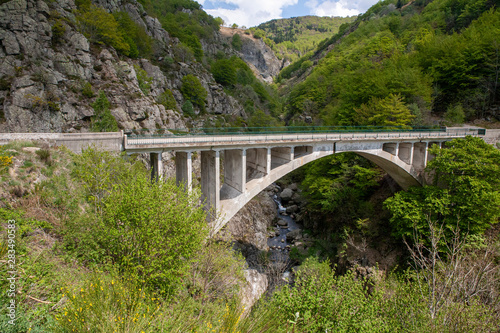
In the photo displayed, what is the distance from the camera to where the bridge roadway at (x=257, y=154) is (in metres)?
14.7

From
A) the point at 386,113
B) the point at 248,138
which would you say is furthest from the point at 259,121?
the point at 248,138

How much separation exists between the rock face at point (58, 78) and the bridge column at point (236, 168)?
19.5 metres

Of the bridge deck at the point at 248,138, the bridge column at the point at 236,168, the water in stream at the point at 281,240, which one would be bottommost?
the water in stream at the point at 281,240

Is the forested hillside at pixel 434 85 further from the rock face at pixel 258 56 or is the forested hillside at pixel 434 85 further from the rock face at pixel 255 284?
the rock face at pixel 258 56

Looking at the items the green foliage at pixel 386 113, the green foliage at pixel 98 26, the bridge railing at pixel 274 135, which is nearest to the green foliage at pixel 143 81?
the green foliage at pixel 98 26

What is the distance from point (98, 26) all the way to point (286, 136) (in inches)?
1434

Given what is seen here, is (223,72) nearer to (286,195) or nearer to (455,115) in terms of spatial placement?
(286,195)

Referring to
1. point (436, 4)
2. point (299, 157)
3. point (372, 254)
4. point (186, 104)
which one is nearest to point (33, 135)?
point (299, 157)

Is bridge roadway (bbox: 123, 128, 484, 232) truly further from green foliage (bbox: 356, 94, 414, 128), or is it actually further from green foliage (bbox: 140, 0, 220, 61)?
green foliage (bbox: 140, 0, 220, 61)

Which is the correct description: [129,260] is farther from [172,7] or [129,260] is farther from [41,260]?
[172,7]

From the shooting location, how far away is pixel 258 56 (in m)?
158

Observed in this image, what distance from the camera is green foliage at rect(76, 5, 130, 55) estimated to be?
1431 inches

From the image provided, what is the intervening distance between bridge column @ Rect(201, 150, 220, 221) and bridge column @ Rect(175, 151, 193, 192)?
4.50 feet

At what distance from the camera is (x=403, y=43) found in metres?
55.8
